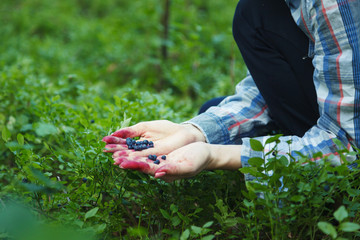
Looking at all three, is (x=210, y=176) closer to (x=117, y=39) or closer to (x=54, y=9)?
(x=117, y=39)

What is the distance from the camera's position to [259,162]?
1.19 meters

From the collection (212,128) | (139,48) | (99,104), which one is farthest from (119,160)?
(139,48)

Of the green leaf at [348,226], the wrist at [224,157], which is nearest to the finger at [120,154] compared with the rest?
the wrist at [224,157]

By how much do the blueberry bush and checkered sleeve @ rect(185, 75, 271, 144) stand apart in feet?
0.66

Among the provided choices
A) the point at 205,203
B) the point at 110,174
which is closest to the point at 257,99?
the point at 205,203

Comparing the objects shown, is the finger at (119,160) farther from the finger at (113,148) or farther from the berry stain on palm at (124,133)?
the berry stain on palm at (124,133)

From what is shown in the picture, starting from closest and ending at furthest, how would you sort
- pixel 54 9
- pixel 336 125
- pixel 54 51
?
pixel 336 125, pixel 54 51, pixel 54 9

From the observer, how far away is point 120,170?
1.44 metres

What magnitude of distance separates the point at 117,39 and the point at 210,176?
3656 mm

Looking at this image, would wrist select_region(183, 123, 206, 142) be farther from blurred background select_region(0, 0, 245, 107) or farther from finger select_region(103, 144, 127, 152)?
blurred background select_region(0, 0, 245, 107)

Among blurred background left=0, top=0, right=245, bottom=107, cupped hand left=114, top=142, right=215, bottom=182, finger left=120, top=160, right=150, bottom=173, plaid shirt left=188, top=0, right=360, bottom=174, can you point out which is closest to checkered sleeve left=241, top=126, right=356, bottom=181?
plaid shirt left=188, top=0, right=360, bottom=174

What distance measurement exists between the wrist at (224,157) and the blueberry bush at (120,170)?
0.43 feet

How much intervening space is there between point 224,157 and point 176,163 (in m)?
0.22

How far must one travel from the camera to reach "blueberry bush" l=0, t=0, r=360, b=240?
1.16 meters
